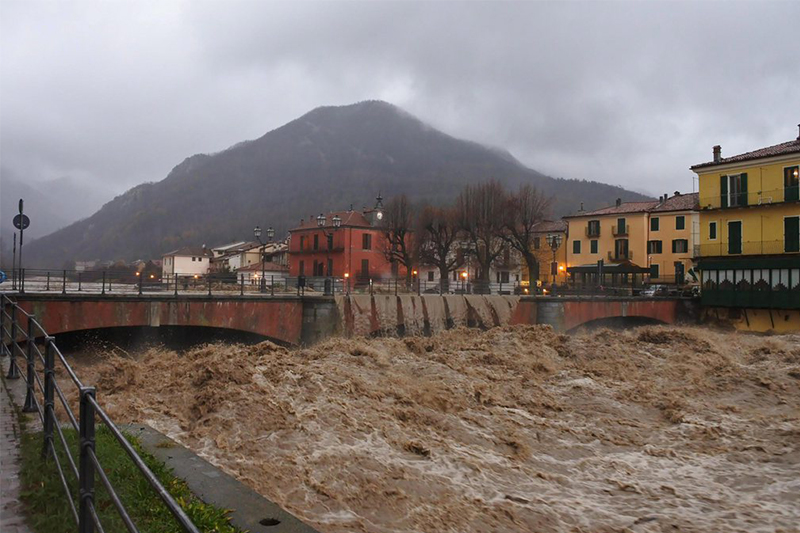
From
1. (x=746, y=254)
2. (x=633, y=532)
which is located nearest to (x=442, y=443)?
(x=633, y=532)

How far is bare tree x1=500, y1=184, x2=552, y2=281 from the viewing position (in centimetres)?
5341

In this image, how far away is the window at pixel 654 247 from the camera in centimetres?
6037

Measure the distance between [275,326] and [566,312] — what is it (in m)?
19.8

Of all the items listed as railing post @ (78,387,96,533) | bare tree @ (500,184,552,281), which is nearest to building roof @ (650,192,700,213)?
bare tree @ (500,184,552,281)

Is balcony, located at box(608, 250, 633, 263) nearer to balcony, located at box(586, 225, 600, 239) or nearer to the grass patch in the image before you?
balcony, located at box(586, 225, 600, 239)

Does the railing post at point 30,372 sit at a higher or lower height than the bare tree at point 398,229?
lower

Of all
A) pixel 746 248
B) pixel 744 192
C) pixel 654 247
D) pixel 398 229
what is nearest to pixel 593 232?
pixel 654 247

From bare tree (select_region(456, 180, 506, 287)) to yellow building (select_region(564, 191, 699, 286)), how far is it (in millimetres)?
11671

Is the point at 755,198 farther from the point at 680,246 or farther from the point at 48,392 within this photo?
the point at 48,392

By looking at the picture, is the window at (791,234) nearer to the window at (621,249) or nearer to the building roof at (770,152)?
the building roof at (770,152)

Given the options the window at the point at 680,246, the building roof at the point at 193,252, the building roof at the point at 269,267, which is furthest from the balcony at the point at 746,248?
the building roof at the point at 193,252

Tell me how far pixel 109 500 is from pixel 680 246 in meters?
62.6

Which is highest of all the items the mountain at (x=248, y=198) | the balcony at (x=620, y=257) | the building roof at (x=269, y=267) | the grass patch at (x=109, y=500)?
the mountain at (x=248, y=198)

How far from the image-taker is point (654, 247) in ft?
199
